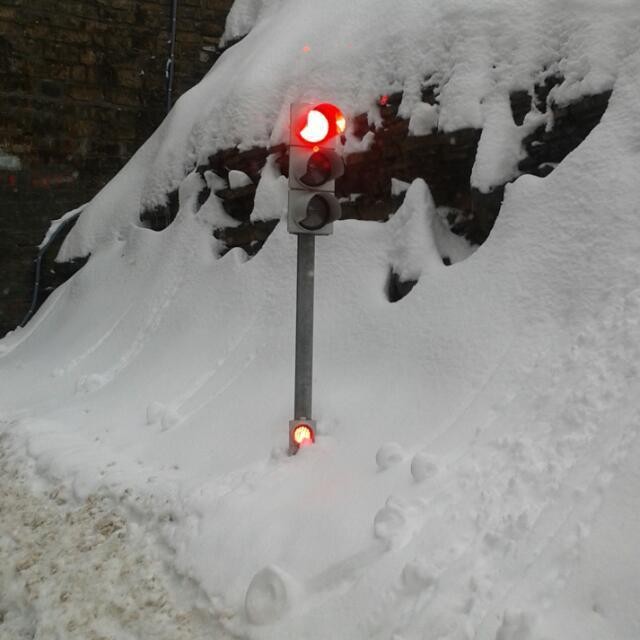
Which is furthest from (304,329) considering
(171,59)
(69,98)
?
(171,59)

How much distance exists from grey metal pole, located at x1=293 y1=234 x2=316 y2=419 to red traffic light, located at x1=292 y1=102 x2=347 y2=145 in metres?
0.52

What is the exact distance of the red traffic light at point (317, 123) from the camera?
394cm

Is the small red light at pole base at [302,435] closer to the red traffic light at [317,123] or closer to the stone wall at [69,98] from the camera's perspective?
the red traffic light at [317,123]

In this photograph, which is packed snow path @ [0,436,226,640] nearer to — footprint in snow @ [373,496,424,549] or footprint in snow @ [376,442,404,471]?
footprint in snow @ [373,496,424,549]

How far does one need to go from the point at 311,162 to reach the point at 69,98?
7.46 meters

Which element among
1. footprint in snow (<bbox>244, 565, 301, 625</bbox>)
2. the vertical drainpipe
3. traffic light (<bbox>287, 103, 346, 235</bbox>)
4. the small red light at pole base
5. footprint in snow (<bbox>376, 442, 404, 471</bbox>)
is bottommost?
footprint in snow (<bbox>244, 565, 301, 625</bbox>)

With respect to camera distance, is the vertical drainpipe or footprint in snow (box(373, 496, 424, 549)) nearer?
footprint in snow (box(373, 496, 424, 549))

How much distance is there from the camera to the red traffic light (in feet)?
12.9

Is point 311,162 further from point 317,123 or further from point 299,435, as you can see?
point 299,435

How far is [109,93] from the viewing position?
10523 millimetres

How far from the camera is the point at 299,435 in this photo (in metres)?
3.97

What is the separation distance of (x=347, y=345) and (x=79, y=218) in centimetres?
613

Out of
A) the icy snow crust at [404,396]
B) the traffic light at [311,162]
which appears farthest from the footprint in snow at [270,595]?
the traffic light at [311,162]

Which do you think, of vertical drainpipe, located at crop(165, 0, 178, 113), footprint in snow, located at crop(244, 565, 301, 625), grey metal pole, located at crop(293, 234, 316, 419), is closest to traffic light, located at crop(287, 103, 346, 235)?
grey metal pole, located at crop(293, 234, 316, 419)
